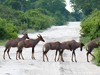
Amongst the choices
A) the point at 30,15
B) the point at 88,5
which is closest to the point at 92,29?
the point at 30,15

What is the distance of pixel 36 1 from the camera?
411ft

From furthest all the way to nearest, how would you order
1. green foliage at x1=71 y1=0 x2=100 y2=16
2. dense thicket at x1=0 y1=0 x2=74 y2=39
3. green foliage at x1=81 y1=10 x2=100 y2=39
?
green foliage at x1=71 y1=0 x2=100 y2=16 → dense thicket at x1=0 y1=0 x2=74 y2=39 → green foliage at x1=81 y1=10 x2=100 y2=39

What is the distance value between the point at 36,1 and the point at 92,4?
43.3 meters

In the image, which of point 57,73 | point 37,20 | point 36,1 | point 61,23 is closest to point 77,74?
point 57,73

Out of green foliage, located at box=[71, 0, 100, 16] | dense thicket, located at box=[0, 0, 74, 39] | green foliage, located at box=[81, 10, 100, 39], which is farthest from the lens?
green foliage, located at box=[71, 0, 100, 16]

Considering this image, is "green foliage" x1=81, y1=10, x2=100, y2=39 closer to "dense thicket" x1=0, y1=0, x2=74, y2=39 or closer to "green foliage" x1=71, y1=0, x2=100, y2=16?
"dense thicket" x1=0, y1=0, x2=74, y2=39

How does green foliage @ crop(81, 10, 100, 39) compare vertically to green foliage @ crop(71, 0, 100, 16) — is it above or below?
below

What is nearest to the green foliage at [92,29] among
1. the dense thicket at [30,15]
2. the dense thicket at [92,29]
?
the dense thicket at [92,29]

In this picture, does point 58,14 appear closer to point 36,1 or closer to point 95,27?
point 36,1

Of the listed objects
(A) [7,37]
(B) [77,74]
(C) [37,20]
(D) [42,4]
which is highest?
(D) [42,4]

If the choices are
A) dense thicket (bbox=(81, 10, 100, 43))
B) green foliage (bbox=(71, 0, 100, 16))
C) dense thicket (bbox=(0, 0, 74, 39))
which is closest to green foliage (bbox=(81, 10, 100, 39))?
dense thicket (bbox=(81, 10, 100, 43))

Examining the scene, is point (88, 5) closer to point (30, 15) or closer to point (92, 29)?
point (30, 15)

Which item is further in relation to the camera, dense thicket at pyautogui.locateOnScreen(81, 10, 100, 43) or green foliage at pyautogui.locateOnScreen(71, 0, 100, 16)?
green foliage at pyautogui.locateOnScreen(71, 0, 100, 16)

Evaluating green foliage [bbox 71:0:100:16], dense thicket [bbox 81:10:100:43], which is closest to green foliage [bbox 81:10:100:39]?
dense thicket [bbox 81:10:100:43]
